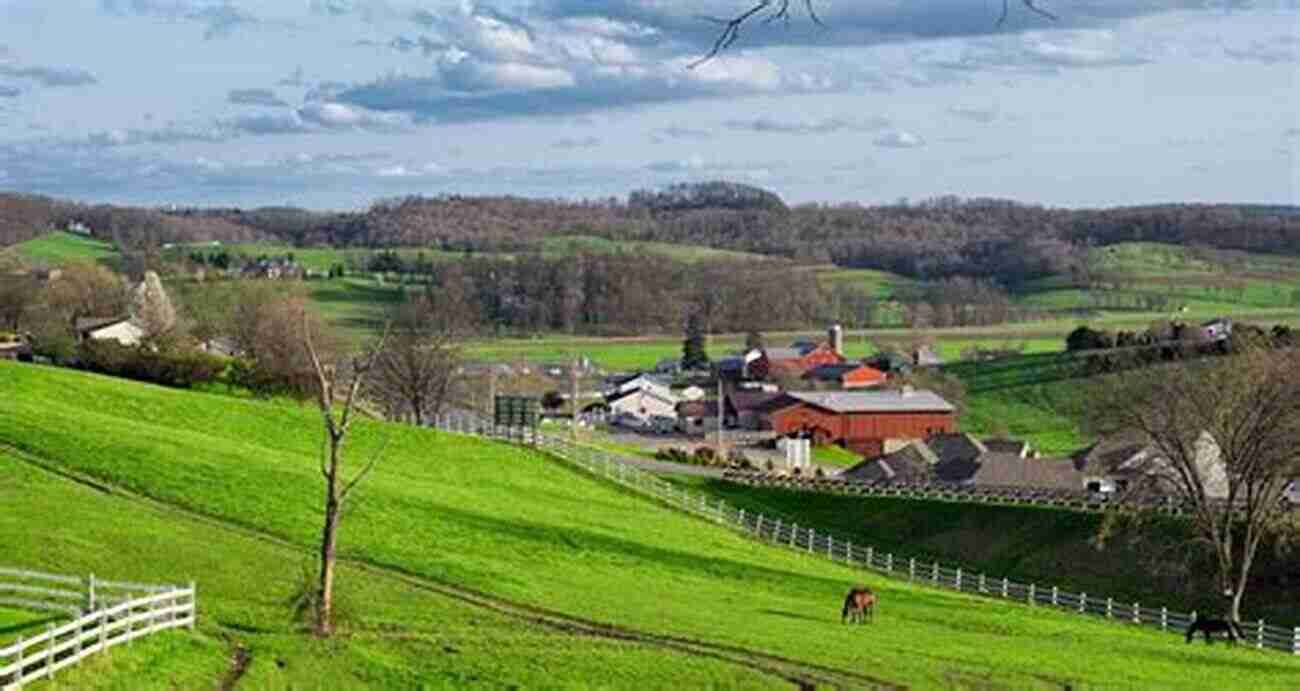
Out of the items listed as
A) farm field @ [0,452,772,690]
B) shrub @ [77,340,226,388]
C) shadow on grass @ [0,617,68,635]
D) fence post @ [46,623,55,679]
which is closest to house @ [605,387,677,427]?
shrub @ [77,340,226,388]

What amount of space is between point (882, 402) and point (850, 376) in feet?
91.4

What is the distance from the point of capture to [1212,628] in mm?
46281

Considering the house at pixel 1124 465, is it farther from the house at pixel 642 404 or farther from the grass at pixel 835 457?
the house at pixel 642 404

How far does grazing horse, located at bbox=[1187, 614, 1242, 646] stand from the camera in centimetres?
4566

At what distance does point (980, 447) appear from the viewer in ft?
327

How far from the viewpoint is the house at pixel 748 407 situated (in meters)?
129

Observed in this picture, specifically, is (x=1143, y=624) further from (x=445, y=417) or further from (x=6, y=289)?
(x=6, y=289)

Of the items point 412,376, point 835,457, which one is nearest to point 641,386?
point 835,457

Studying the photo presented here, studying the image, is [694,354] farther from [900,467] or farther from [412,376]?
[412,376]

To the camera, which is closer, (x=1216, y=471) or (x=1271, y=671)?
(x=1271, y=671)

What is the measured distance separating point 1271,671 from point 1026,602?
14171mm

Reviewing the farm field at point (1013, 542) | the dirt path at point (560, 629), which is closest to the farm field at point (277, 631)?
the dirt path at point (560, 629)

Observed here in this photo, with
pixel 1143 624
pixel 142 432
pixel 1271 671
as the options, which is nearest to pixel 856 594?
pixel 1271 671

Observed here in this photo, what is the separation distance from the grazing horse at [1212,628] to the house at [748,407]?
8059cm
